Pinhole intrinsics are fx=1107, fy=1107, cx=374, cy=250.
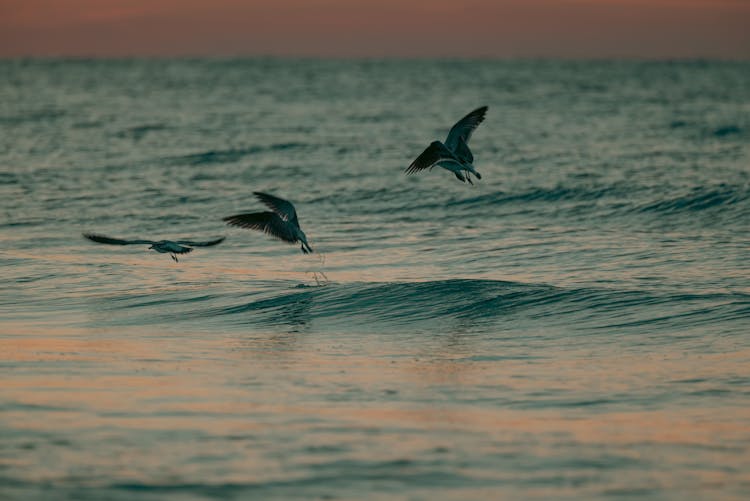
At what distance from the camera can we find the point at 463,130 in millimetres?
12484

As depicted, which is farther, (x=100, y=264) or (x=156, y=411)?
(x=100, y=264)

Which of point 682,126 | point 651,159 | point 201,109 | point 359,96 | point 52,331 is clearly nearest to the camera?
point 52,331

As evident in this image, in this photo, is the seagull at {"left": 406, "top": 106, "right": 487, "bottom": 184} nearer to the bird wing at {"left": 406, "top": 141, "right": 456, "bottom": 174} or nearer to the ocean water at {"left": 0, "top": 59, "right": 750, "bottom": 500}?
the bird wing at {"left": 406, "top": 141, "right": 456, "bottom": 174}

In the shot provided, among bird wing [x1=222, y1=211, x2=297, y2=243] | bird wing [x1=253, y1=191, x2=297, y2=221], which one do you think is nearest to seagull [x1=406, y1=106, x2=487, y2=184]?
bird wing [x1=253, y1=191, x2=297, y2=221]

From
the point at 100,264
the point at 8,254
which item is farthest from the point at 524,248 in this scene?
the point at 8,254

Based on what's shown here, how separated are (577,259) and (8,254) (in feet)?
25.6

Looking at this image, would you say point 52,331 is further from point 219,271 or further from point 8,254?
point 8,254

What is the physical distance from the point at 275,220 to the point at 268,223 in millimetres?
108

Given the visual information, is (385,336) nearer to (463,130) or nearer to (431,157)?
(431,157)

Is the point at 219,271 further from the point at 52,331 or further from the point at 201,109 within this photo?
the point at 201,109

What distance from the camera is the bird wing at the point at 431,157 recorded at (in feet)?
39.1

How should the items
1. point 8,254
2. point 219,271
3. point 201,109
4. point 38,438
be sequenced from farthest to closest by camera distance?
point 201,109
point 8,254
point 219,271
point 38,438

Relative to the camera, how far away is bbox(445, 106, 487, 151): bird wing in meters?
12.4

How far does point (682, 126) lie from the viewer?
39.3 metres
